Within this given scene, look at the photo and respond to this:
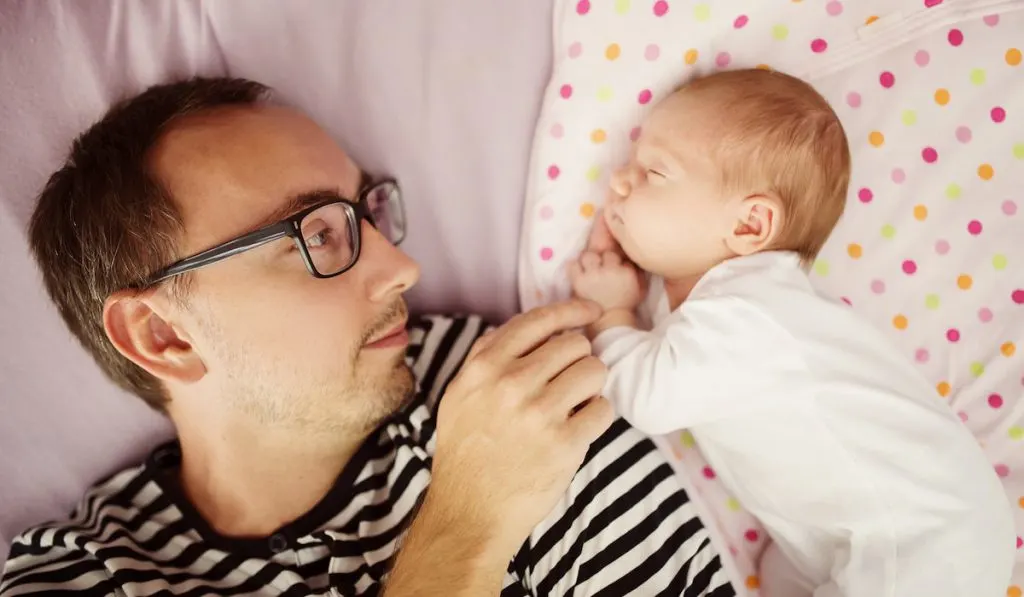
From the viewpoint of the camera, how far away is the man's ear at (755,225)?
122 cm

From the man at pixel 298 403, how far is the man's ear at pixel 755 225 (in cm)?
30

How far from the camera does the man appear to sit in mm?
1192

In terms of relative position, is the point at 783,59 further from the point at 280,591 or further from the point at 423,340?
the point at 280,591

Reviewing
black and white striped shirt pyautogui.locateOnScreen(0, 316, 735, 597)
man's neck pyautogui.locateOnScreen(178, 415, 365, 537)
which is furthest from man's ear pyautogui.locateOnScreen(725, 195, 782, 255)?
man's neck pyautogui.locateOnScreen(178, 415, 365, 537)

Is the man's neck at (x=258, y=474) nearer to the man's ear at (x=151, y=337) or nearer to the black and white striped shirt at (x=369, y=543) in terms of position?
the black and white striped shirt at (x=369, y=543)

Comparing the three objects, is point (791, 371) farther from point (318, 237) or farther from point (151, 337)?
point (151, 337)

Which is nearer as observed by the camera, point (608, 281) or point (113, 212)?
point (113, 212)

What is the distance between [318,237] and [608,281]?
1.80 feet

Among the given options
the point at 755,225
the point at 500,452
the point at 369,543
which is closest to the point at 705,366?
the point at 755,225

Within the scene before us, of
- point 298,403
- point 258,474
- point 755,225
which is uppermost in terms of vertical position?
point 755,225

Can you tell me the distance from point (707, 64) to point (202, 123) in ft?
3.05

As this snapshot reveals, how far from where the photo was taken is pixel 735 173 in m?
1.23

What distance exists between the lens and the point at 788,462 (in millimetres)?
1232

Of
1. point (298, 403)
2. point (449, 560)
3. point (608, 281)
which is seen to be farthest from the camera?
point (608, 281)
